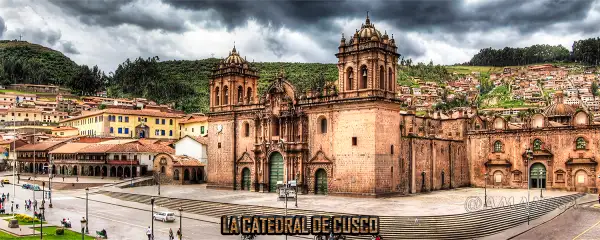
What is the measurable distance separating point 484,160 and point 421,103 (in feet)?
350

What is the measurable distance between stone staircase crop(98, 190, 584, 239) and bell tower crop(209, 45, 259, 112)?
612 inches

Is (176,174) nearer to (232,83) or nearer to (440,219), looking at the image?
(232,83)

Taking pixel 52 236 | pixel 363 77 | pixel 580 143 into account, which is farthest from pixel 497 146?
pixel 52 236

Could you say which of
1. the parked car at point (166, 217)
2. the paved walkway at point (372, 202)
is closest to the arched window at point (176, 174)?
the paved walkway at point (372, 202)

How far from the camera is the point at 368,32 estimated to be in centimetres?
4562

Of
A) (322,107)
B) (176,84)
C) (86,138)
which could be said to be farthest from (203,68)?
(322,107)

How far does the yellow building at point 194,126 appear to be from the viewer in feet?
276

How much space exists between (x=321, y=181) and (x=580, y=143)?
2730 centimetres

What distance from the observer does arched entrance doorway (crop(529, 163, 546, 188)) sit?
2200 inches

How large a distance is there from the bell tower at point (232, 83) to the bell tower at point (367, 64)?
13.0 meters

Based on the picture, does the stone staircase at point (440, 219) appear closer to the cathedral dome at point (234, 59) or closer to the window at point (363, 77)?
the window at point (363, 77)

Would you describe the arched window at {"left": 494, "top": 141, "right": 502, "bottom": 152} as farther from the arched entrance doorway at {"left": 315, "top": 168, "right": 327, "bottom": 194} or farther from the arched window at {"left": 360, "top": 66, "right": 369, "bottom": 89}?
the arched entrance doorway at {"left": 315, "top": 168, "right": 327, "bottom": 194}

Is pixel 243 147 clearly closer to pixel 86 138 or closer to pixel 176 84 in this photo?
pixel 86 138

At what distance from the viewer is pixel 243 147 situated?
5412 centimetres
